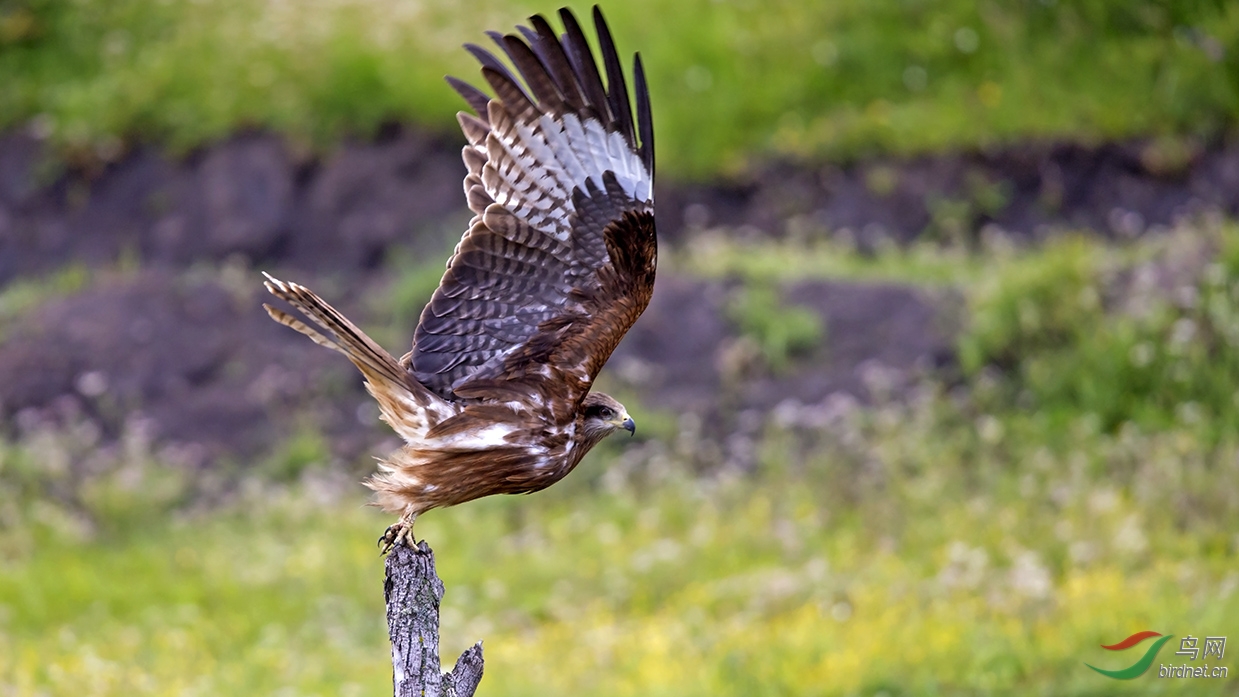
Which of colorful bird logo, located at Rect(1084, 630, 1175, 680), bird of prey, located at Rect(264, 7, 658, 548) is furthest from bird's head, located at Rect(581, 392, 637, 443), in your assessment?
colorful bird logo, located at Rect(1084, 630, 1175, 680)

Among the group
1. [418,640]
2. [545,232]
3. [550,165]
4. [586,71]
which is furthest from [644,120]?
[418,640]

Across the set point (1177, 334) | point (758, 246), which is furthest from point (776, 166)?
point (1177, 334)

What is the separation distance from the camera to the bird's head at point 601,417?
566 centimetres

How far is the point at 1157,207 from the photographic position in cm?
1357

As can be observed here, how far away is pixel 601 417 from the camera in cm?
569

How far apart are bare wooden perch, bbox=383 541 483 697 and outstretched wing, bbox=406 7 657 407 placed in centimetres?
92

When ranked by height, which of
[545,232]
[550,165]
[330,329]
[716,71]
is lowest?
[330,329]

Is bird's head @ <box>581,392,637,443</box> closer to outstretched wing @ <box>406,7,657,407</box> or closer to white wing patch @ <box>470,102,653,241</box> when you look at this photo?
outstretched wing @ <box>406,7,657,407</box>

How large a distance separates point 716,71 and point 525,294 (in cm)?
1047

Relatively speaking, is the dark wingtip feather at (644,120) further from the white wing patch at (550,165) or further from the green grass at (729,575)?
the green grass at (729,575)

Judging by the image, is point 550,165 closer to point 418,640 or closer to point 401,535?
point 401,535

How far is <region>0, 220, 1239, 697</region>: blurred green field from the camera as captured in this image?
745cm

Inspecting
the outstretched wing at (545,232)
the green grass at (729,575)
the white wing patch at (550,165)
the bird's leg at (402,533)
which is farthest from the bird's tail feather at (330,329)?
the green grass at (729,575)

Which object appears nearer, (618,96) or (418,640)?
(418,640)
